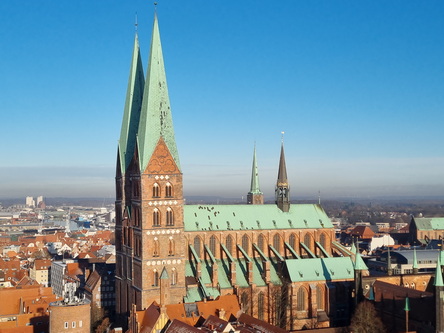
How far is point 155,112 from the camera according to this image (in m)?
82.8

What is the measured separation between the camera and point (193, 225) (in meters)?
91.3

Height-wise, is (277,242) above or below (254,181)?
below

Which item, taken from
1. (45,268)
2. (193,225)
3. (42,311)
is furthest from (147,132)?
(45,268)

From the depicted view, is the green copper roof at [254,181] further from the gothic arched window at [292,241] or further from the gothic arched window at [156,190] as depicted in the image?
the gothic arched window at [156,190]

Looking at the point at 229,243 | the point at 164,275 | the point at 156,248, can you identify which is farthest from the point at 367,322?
the point at 156,248

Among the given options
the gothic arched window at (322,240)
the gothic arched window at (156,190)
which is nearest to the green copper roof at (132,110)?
the gothic arched window at (156,190)

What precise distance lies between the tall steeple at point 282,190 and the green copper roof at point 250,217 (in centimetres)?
104

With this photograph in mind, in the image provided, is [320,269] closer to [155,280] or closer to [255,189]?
[155,280]

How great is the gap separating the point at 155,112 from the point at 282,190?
29274mm

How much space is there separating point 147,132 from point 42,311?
31.2 metres

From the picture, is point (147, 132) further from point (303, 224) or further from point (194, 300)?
point (303, 224)

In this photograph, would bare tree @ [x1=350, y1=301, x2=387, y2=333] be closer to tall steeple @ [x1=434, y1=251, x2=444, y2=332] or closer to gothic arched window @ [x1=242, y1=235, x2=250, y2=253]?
tall steeple @ [x1=434, y1=251, x2=444, y2=332]

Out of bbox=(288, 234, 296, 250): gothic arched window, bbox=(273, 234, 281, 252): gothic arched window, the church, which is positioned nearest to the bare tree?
the church

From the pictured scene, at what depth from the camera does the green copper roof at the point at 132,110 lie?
3465 inches
